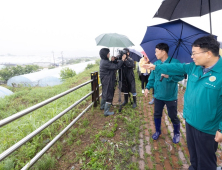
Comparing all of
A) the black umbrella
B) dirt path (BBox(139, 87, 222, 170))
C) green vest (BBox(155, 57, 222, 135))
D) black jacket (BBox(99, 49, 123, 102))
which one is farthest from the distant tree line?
green vest (BBox(155, 57, 222, 135))

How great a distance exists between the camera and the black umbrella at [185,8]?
1.74m

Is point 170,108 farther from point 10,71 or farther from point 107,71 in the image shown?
point 10,71

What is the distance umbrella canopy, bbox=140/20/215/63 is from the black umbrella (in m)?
0.15

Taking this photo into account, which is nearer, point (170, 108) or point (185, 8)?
point (185, 8)

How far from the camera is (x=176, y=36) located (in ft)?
7.08

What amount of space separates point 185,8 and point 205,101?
1398 mm

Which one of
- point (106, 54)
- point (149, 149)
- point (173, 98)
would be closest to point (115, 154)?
point (149, 149)

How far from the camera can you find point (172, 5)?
1955mm

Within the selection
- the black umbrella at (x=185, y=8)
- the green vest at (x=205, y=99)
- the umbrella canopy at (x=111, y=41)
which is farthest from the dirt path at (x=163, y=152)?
the black umbrella at (x=185, y=8)

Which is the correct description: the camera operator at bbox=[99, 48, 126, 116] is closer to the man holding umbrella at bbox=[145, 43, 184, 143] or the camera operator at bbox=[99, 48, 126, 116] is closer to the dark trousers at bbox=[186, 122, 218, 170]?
the man holding umbrella at bbox=[145, 43, 184, 143]

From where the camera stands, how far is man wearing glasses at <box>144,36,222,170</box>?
1321 mm

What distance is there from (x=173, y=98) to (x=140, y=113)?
5.47 ft

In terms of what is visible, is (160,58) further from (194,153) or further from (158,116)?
(194,153)

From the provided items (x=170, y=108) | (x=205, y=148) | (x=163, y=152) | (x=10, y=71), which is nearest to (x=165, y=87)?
(x=170, y=108)
